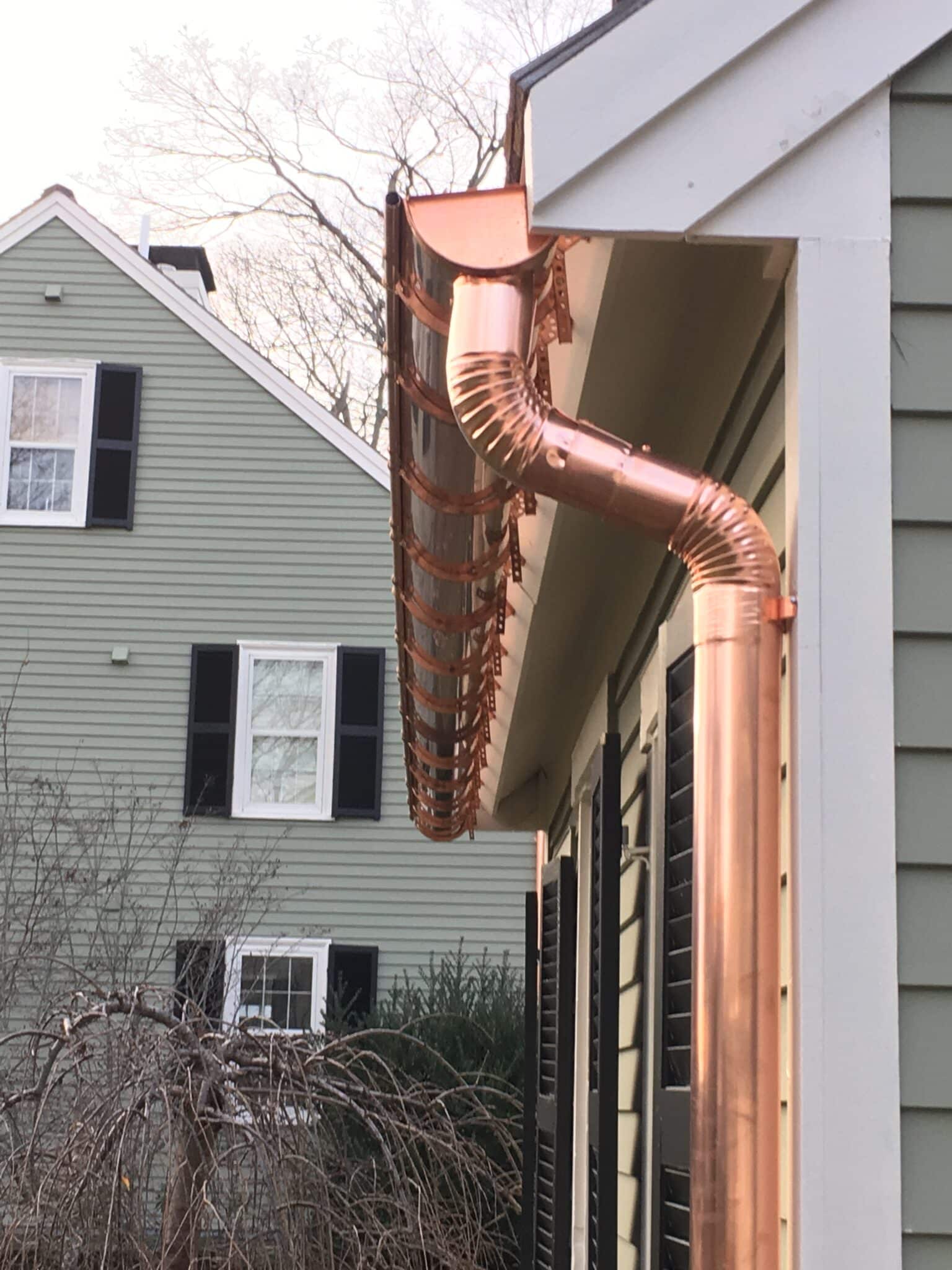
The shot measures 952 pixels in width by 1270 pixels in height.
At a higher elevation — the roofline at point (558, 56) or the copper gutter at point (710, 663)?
the roofline at point (558, 56)

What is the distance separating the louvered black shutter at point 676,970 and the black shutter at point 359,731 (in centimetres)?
1120

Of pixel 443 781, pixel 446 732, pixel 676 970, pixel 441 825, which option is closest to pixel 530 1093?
pixel 441 825

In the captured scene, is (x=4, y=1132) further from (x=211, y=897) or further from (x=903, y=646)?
(x=903, y=646)

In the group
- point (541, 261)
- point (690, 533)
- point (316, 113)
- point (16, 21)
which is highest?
point (16, 21)

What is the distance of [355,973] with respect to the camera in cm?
1390

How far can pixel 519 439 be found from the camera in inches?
102

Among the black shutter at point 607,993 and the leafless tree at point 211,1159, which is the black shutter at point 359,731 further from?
the black shutter at point 607,993

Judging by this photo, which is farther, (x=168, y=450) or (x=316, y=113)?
(x=316, y=113)

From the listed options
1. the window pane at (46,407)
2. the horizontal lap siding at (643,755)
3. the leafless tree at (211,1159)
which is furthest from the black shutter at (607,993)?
the window pane at (46,407)

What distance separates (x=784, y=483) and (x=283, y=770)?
12.0 metres

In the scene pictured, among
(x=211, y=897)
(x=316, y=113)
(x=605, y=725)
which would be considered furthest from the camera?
(x=316, y=113)

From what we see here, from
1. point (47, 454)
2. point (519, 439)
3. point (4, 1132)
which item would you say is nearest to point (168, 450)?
point (47, 454)

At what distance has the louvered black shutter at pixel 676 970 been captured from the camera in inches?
116

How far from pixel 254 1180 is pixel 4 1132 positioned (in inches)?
125
